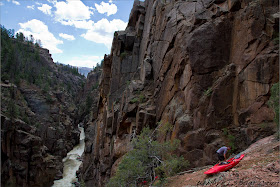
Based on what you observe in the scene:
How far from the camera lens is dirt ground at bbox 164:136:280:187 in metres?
7.03

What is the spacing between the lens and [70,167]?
49.9 meters

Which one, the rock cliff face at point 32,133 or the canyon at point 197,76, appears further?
the rock cliff face at point 32,133

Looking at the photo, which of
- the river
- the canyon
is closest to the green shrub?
the canyon

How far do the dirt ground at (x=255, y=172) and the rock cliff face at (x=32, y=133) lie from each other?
1332 inches

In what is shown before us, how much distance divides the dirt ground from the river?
121ft

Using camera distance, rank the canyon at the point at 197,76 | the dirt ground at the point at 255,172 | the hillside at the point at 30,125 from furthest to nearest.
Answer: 1. the hillside at the point at 30,125
2. the canyon at the point at 197,76
3. the dirt ground at the point at 255,172

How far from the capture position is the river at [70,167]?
138ft

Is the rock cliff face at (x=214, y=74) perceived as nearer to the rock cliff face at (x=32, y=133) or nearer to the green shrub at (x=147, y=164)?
the green shrub at (x=147, y=164)

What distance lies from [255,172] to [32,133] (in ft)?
133

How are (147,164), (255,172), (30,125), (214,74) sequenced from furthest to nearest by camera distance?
1. (30,125)
2. (214,74)
3. (147,164)
4. (255,172)

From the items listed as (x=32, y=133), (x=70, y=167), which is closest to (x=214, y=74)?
(x=32, y=133)

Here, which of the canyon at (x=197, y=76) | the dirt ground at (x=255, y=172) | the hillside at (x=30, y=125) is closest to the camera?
the dirt ground at (x=255, y=172)

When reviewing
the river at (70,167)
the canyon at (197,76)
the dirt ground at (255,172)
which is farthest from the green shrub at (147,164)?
the river at (70,167)

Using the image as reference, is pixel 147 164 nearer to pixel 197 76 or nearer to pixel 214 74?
pixel 197 76
